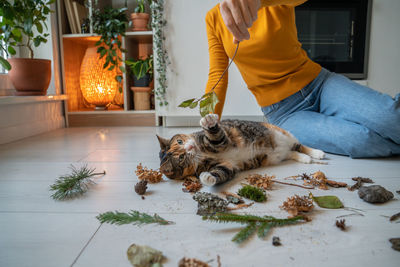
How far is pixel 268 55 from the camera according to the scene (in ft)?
4.65

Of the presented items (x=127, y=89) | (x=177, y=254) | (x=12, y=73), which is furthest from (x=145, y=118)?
(x=177, y=254)

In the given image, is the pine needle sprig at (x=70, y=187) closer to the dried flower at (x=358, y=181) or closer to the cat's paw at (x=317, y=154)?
the dried flower at (x=358, y=181)

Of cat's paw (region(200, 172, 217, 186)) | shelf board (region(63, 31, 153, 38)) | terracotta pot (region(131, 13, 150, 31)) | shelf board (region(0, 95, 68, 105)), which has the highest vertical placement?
terracotta pot (region(131, 13, 150, 31))

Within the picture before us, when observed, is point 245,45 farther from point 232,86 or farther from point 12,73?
point 12,73

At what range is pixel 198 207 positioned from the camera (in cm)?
72

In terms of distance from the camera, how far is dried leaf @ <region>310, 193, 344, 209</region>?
2.39 ft

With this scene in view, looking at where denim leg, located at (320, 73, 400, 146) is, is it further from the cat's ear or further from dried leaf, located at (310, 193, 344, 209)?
the cat's ear

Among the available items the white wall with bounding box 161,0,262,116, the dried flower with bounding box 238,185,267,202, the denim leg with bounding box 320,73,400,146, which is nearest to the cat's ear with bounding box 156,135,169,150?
the dried flower with bounding box 238,185,267,202

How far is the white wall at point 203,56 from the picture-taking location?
2.17 meters

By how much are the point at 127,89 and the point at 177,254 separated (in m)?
2.11

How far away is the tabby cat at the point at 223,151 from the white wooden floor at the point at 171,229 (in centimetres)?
5

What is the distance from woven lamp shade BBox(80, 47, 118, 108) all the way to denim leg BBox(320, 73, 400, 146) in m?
1.82

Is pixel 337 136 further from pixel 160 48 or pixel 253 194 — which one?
pixel 160 48

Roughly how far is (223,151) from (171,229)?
0.44 m
